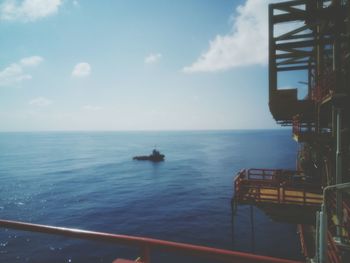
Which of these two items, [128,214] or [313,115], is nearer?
[313,115]

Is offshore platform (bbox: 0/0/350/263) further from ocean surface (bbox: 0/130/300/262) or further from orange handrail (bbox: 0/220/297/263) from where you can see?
orange handrail (bbox: 0/220/297/263)

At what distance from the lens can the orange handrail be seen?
7.54 ft

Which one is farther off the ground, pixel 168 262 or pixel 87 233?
pixel 87 233

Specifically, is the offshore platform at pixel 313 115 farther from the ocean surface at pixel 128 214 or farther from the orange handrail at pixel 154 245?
the orange handrail at pixel 154 245

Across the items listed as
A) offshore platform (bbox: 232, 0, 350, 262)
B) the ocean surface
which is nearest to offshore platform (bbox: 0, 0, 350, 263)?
offshore platform (bbox: 232, 0, 350, 262)

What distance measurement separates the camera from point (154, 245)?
2.59m

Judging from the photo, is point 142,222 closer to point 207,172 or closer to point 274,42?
point 274,42

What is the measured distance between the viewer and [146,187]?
2064 inches

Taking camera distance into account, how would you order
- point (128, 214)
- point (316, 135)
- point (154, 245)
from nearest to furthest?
1. point (154, 245)
2. point (316, 135)
3. point (128, 214)

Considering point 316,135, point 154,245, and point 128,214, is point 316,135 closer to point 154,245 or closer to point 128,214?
point 154,245

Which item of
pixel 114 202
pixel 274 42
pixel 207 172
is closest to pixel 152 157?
pixel 207 172

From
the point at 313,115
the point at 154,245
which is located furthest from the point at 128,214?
the point at 154,245

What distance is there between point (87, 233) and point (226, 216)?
33.9m

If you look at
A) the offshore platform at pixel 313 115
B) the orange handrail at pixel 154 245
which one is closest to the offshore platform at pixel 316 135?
the offshore platform at pixel 313 115
